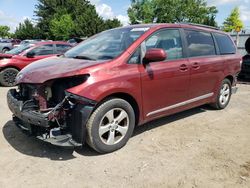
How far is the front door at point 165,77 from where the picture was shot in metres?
4.51

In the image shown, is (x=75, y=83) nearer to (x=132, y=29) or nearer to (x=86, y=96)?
(x=86, y=96)

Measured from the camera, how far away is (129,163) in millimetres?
3906

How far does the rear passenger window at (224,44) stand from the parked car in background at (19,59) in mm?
6397

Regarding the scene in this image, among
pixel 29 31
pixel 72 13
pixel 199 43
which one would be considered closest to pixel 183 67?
pixel 199 43

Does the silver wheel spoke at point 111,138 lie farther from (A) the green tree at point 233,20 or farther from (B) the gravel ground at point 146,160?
(A) the green tree at point 233,20

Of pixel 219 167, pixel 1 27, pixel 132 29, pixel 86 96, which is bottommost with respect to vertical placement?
pixel 219 167

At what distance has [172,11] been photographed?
5869 centimetres

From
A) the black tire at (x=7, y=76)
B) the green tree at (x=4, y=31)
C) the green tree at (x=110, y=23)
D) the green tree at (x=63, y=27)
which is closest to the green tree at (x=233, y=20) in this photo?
the green tree at (x=110, y=23)

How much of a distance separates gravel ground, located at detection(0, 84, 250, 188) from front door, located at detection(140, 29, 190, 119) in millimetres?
515

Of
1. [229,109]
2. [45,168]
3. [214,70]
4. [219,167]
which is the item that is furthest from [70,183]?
[229,109]

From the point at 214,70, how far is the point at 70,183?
3.72m

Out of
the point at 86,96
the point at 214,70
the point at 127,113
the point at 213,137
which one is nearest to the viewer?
the point at 86,96

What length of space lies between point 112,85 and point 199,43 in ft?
7.86

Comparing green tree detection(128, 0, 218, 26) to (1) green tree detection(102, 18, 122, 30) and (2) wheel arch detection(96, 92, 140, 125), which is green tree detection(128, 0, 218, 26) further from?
(2) wheel arch detection(96, 92, 140, 125)
